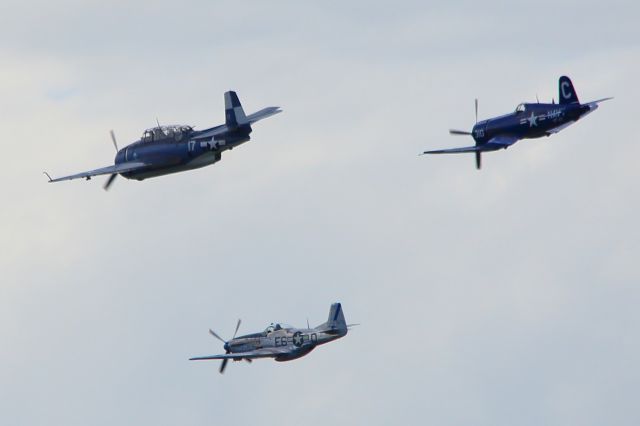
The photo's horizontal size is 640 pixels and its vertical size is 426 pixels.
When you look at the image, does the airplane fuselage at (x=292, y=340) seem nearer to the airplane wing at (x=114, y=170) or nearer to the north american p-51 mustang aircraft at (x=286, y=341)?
the north american p-51 mustang aircraft at (x=286, y=341)

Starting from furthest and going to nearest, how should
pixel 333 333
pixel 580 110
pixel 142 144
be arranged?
pixel 333 333, pixel 142 144, pixel 580 110

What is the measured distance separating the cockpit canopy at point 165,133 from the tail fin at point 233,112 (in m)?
3.67

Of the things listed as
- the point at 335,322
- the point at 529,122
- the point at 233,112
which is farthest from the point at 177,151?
the point at 529,122

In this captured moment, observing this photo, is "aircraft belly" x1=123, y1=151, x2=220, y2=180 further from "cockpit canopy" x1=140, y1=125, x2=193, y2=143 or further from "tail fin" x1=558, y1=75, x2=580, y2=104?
"tail fin" x1=558, y1=75, x2=580, y2=104

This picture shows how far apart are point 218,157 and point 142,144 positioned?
241 inches

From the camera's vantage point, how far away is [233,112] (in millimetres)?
A: 100250

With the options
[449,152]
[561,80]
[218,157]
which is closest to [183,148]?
[218,157]

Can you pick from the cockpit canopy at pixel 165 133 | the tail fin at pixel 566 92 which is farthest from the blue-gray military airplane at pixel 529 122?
the cockpit canopy at pixel 165 133

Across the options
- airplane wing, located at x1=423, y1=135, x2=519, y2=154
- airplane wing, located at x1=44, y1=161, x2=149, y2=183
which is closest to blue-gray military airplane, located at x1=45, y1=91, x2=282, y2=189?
airplane wing, located at x1=44, y1=161, x2=149, y2=183

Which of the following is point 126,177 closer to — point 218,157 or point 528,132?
point 218,157

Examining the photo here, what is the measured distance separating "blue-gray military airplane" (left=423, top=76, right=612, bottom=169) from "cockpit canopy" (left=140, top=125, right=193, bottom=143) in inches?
631

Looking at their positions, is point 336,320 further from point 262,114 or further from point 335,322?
point 262,114

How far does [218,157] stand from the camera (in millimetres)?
101438

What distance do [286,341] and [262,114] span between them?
1863 cm
